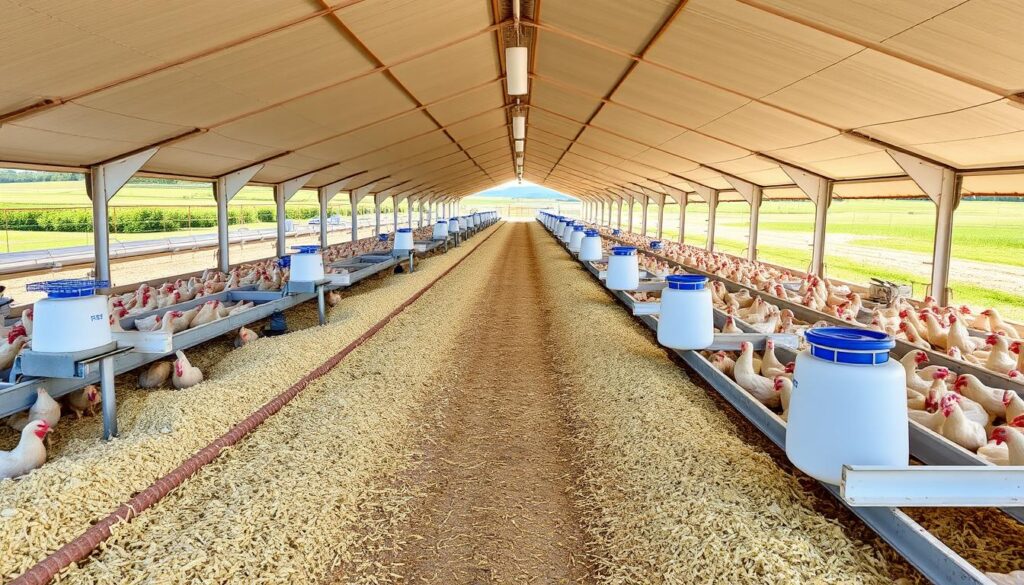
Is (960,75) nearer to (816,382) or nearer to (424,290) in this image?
(816,382)

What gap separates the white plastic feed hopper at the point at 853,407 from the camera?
2838mm

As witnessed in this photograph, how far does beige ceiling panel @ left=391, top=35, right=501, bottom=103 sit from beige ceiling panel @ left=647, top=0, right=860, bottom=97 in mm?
2842

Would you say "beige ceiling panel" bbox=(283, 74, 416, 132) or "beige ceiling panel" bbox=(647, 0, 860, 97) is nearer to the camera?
"beige ceiling panel" bbox=(647, 0, 860, 97)

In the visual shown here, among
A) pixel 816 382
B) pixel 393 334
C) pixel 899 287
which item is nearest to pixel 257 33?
pixel 393 334

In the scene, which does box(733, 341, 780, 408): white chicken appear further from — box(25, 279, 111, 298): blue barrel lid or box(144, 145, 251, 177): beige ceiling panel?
box(144, 145, 251, 177): beige ceiling panel

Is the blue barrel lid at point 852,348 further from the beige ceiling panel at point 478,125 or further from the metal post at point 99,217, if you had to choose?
the beige ceiling panel at point 478,125

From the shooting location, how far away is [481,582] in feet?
10.0

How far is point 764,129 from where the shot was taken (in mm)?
9625

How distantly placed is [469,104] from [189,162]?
5.66 m

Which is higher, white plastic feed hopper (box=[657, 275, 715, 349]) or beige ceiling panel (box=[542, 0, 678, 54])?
beige ceiling panel (box=[542, 0, 678, 54])

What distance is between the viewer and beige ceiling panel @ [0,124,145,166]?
656 centimetres

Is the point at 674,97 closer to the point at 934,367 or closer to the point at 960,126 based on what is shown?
the point at 960,126

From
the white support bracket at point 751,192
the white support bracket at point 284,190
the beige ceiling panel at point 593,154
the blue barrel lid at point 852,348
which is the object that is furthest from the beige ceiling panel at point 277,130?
the white support bracket at point 751,192

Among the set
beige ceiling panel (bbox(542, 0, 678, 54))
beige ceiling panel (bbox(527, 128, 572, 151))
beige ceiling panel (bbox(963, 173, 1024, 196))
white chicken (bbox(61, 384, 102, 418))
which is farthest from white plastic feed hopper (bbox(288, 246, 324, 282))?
beige ceiling panel (bbox(527, 128, 572, 151))
